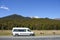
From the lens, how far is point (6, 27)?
60.4 m

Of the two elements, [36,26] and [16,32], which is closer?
[16,32]

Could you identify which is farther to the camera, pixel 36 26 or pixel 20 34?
pixel 36 26

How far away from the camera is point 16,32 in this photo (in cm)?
3512

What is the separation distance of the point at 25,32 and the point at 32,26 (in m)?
26.8

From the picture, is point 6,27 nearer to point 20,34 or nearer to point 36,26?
point 36,26

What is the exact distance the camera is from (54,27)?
62250 mm

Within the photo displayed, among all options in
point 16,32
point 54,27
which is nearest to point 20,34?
point 16,32

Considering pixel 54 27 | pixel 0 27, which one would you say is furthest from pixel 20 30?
pixel 54 27

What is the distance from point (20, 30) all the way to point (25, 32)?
5.00 ft

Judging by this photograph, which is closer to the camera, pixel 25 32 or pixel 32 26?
pixel 25 32

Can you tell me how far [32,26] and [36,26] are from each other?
1.84 meters

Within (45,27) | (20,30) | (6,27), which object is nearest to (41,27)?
(45,27)

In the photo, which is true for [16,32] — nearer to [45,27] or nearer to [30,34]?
[30,34]

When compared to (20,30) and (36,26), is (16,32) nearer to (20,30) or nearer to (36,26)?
(20,30)
